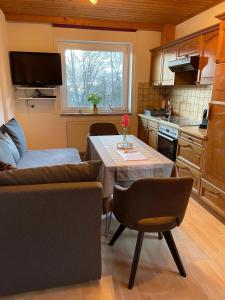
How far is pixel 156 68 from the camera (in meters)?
4.18

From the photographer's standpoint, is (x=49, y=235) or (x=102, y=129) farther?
(x=102, y=129)

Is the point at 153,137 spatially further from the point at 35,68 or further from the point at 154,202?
the point at 154,202

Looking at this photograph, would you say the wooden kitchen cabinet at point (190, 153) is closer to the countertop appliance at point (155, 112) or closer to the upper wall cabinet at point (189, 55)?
the upper wall cabinet at point (189, 55)

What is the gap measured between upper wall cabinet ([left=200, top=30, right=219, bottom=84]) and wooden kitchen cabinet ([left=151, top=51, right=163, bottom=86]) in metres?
1.15

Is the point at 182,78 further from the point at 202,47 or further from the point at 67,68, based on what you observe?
the point at 67,68

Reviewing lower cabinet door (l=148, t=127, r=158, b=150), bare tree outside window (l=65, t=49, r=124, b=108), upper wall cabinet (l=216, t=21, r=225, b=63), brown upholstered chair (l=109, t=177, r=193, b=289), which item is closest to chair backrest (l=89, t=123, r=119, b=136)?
lower cabinet door (l=148, t=127, r=158, b=150)

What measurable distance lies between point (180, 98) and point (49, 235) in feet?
11.0

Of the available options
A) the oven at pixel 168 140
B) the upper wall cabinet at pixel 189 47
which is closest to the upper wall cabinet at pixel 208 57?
the upper wall cabinet at pixel 189 47

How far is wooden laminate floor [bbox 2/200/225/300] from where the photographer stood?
5.13 feet

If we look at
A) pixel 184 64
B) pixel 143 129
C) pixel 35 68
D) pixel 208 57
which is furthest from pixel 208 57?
pixel 35 68

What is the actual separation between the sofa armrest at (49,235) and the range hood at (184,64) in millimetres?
2352

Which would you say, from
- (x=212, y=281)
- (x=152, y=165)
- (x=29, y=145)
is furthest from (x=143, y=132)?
(x=212, y=281)

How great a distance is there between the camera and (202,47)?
2.89 meters

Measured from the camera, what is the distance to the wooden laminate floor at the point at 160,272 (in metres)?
1.56
